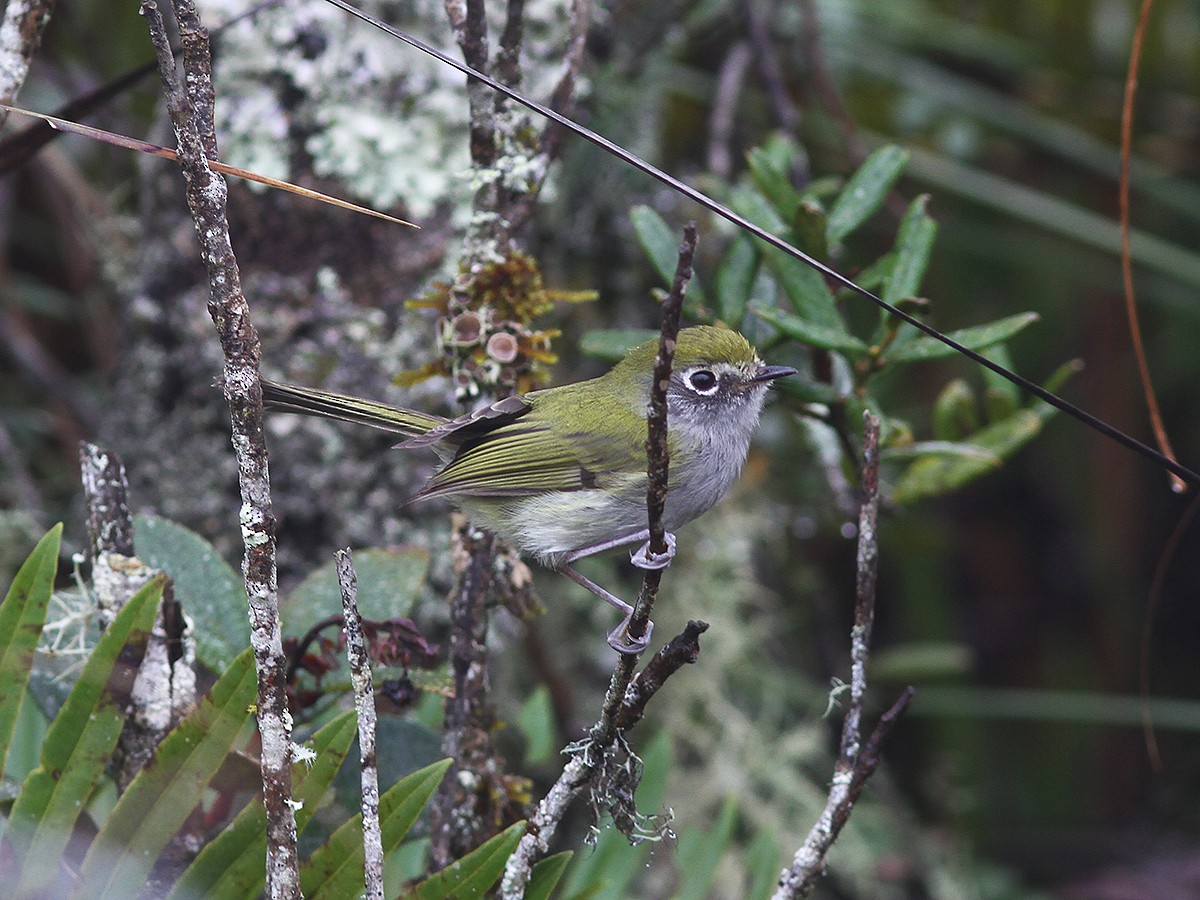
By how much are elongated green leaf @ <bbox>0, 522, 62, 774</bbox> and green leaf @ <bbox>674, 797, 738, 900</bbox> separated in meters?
1.00

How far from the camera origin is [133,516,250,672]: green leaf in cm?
163

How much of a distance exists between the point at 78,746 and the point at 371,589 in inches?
19.6

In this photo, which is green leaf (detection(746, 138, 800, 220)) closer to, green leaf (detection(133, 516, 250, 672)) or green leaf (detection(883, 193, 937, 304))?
green leaf (detection(883, 193, 937, 304))

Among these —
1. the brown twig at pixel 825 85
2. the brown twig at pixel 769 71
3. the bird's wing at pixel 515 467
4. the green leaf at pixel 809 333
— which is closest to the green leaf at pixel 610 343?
the bird's wing at pixel 515 467

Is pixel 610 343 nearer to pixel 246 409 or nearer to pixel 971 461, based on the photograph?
pixel 971 461

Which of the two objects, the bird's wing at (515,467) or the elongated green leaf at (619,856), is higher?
the bird's wing at (515,467)

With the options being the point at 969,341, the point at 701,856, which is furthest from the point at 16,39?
the point at 701,856

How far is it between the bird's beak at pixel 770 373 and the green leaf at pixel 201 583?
2.90ft

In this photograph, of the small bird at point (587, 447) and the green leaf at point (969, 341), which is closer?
the green leaf at point (969, 341)

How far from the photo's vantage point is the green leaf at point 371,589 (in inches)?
68.1

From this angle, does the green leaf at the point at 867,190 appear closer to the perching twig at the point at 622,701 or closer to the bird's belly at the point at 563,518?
the bird's belly at the point at 563,518

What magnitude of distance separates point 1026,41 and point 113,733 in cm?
351

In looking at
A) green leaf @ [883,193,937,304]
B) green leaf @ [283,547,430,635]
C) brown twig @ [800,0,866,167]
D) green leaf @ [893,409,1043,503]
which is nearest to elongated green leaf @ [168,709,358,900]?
green leaf @ [283,547,430,635]

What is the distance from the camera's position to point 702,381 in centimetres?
210
